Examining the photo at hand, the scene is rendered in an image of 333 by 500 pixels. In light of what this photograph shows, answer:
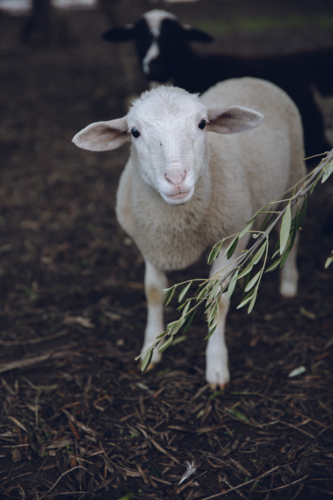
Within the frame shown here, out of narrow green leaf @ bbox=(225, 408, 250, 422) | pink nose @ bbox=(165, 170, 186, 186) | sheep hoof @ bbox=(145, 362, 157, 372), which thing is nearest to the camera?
pink nose @ bbox=(165, 170, 186, 186)

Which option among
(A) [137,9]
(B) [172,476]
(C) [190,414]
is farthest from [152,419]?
(A) [137,9]

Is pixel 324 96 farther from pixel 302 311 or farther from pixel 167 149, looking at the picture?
pixel 167 149

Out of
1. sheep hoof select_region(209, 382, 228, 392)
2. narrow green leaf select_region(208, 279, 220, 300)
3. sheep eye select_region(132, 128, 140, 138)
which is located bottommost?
sheep hoof select_region(209, 382, 228, 392)

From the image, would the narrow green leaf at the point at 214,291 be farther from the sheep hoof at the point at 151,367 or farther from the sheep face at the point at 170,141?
the sheep hoof at the point at 151,367

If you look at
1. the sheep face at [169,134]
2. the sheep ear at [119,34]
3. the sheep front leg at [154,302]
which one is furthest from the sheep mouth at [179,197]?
the sheep ear at [119,34]

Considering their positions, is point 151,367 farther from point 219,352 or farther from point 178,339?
point 219,352

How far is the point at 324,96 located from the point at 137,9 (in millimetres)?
3676

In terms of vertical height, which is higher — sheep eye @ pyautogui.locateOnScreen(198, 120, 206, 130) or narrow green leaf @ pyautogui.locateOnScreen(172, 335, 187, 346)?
sheep eye @ pyautogui.locateOnScreen(198, 120, 206, 130)

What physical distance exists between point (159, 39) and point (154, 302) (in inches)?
120

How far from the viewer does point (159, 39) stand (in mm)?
4555

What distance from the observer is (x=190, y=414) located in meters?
2.48

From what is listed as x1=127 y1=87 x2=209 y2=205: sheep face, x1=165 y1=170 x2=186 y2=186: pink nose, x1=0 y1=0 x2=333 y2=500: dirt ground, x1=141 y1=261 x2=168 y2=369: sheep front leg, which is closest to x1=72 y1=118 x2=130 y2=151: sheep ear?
x1=127 y1=87 x2=209 y2=205: sheep face

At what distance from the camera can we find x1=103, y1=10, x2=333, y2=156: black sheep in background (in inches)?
164

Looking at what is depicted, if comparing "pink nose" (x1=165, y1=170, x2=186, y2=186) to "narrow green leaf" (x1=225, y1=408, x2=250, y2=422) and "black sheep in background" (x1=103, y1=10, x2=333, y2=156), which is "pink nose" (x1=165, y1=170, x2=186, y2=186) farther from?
"black sheep in background" (x1=103, y1=10, x2=333, y2=156)
